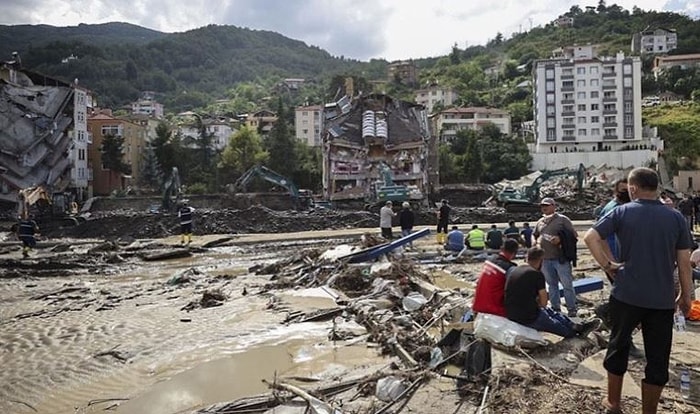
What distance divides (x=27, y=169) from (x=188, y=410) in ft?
179

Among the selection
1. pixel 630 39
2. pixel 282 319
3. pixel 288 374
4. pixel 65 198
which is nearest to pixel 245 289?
pixel 282 319

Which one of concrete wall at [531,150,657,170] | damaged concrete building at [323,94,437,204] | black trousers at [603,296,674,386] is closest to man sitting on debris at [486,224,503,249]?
black trousers at [603,296,674,386]

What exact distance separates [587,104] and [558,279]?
3076 inches

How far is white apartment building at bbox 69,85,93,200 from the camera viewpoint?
58281mm

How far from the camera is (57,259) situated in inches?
820

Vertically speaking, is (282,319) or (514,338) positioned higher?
(514,338)

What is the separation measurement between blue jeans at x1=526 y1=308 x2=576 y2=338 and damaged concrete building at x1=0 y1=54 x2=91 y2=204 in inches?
2136

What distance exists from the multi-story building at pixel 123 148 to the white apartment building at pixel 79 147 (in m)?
2.41

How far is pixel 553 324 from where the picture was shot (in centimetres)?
611

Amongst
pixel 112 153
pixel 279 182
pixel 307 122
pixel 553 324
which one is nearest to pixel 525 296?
pixel 553 324

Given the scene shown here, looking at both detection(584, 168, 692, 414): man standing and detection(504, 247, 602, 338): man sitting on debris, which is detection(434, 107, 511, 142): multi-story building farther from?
detection(584, 168, 692, 414): man standing

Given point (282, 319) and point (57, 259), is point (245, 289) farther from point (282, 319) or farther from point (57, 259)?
point (57, 259)

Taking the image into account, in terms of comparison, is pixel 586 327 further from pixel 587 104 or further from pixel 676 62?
pixel 676 62

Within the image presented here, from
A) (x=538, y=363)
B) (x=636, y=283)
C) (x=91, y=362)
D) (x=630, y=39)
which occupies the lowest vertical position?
(x=91, y=362)
